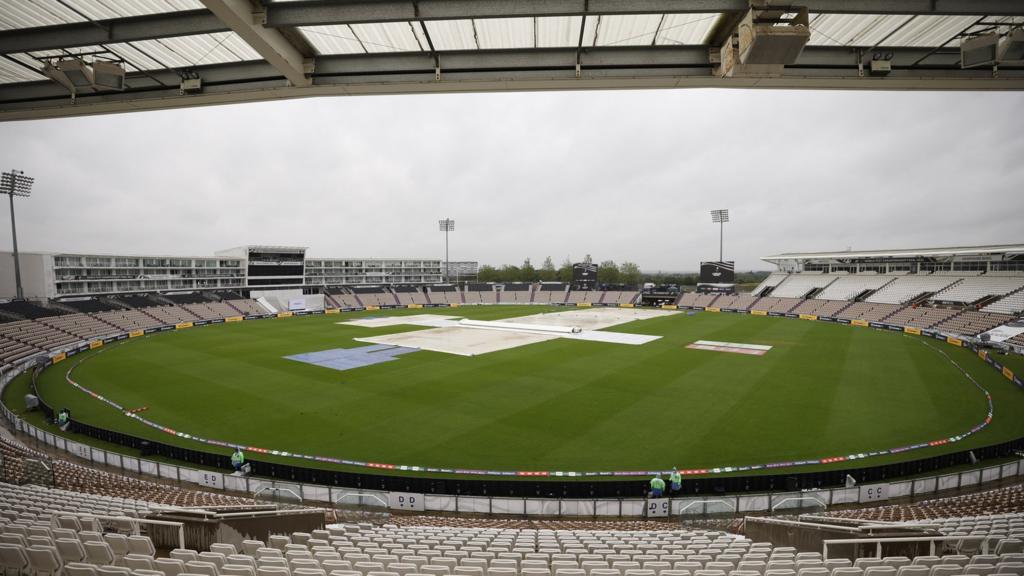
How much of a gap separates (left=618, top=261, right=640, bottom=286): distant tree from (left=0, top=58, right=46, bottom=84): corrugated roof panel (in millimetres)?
157309

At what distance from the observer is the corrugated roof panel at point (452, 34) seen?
735 centimetres

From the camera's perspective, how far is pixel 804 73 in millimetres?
7730

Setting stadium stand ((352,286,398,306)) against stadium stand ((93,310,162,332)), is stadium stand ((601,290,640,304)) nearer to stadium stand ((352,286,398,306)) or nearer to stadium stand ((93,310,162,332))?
stadium stand ((352,286,398,306))

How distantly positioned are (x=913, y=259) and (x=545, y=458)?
7581 cm

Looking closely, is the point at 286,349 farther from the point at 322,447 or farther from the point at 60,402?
the point at 322,447

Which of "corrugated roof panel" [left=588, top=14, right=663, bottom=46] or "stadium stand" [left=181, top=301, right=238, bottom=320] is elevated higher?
"corrugated roof panel" [left=588, top=14, right=663, bottom=46]

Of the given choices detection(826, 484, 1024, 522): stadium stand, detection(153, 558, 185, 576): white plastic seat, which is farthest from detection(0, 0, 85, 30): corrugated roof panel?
detection(826, 484, 1024, 522): stadium stand

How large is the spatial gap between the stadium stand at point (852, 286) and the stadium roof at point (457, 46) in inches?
2852

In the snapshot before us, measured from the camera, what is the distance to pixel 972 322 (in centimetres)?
4700

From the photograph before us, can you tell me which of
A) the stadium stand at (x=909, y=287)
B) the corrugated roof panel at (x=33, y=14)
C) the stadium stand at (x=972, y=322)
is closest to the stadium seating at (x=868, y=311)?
the stadium stand at (x=909, y=287)

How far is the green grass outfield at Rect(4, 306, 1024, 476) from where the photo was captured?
18812mm

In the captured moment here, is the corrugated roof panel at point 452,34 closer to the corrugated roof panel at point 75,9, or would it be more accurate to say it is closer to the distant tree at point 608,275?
the corrugated roof panel at point 75,9

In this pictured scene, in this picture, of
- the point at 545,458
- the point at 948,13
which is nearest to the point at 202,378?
the point at 545,458

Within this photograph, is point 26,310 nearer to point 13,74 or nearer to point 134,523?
point 13,74
